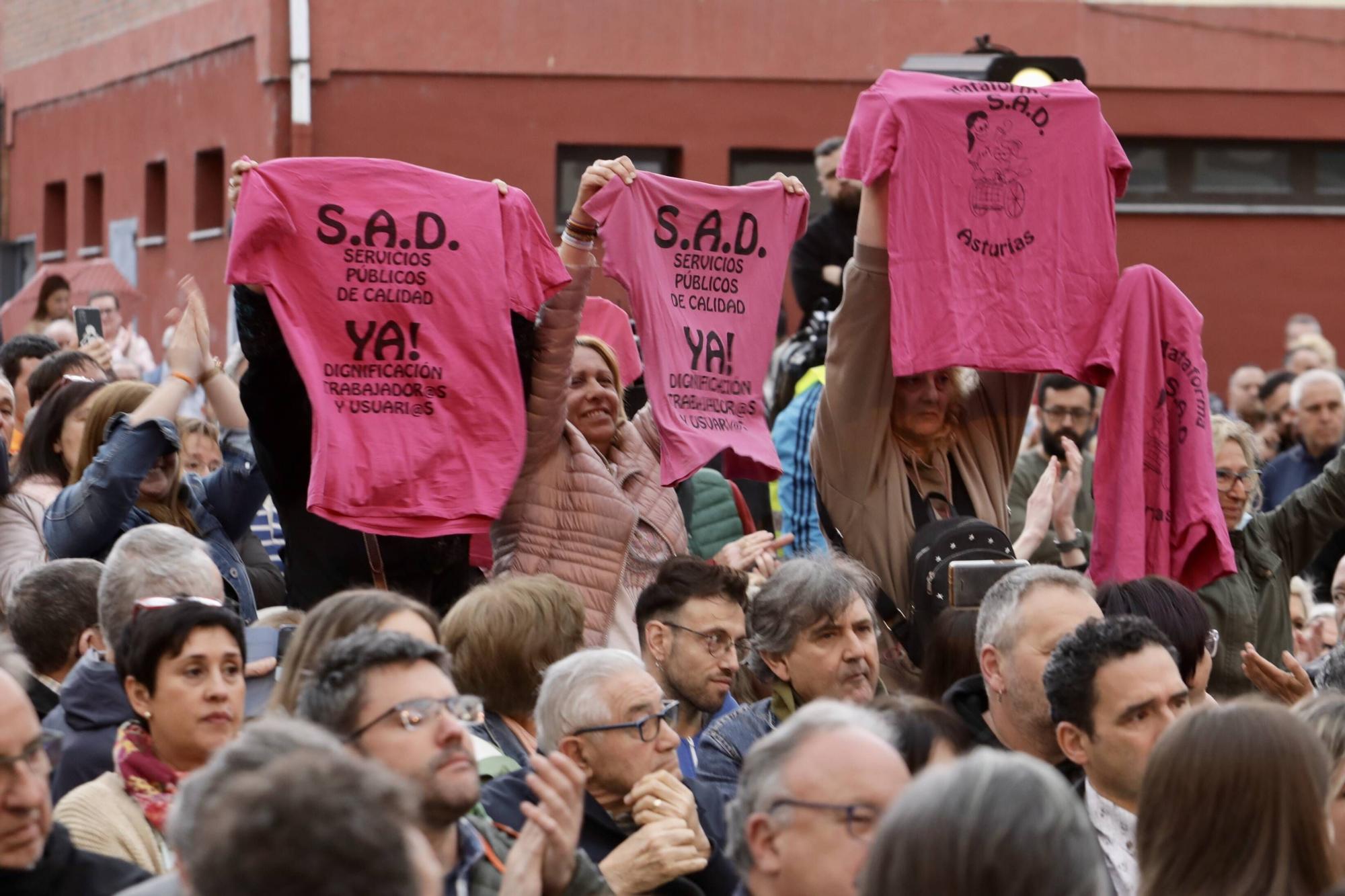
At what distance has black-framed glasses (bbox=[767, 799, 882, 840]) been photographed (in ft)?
11.6

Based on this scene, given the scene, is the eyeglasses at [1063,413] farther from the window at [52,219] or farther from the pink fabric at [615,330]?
the window at [52,219]

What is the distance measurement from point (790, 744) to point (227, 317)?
15.9 metres

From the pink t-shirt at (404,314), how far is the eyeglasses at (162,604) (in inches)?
57.3

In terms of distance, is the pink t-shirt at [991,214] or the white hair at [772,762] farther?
the pink t-shirt at [991,214]

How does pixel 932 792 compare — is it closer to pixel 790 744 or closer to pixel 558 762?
pixel 790 744

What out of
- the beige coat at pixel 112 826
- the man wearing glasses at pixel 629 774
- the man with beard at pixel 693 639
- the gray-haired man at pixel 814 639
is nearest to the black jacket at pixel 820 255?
the man with beard at pixel 693 639

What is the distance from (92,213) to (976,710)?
20.0 m

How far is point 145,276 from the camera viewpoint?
22.1m

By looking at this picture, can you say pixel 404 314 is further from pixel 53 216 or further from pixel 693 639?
pixel 53 216

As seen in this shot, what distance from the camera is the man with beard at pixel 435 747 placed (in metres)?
A: 3.88

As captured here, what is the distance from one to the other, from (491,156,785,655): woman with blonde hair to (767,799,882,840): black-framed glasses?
Answer: 2754 mm

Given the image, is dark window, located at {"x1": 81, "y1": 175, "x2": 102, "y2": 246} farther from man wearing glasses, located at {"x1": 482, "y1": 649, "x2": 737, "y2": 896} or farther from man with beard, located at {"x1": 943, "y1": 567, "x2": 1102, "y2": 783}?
man wearing glasses, located at {"x1": 482, "y1": 649, "x2": 737, "y2": 896}

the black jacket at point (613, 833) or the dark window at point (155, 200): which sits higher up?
the dark window at point (155, 200)

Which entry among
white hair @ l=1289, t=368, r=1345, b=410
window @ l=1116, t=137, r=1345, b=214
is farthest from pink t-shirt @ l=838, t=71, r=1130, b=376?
window @ l=1116, t=137, r=1345, b=214
